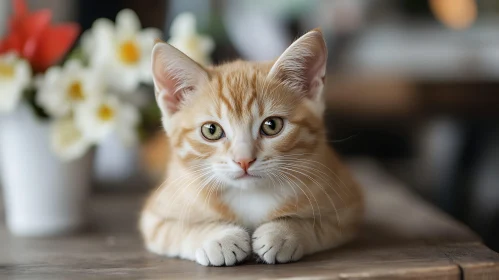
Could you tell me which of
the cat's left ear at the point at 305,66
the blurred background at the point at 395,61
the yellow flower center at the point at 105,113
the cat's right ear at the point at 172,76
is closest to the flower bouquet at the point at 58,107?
the yellow flower center at the point at 105,113

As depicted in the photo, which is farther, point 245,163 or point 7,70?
point 7,70

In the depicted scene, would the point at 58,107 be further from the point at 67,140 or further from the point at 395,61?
the point at 395,61

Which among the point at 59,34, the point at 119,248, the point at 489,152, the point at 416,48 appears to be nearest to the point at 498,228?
the point at 489,152

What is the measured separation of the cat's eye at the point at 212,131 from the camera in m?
0.95

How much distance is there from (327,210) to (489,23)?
9.38ft

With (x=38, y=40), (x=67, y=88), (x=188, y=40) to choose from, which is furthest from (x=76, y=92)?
(x=188, y=40)

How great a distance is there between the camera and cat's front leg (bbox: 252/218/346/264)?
91 centimetres

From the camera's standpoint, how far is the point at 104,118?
1.16 meters

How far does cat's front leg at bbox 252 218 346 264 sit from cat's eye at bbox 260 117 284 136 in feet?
0.46

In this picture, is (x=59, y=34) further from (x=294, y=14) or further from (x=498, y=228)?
(x=294, y=14)

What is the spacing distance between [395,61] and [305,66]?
2614mm

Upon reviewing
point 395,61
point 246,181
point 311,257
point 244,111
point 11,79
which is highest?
point 395,61

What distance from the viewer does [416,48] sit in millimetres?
3502

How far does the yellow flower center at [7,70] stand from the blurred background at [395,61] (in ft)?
5.05
